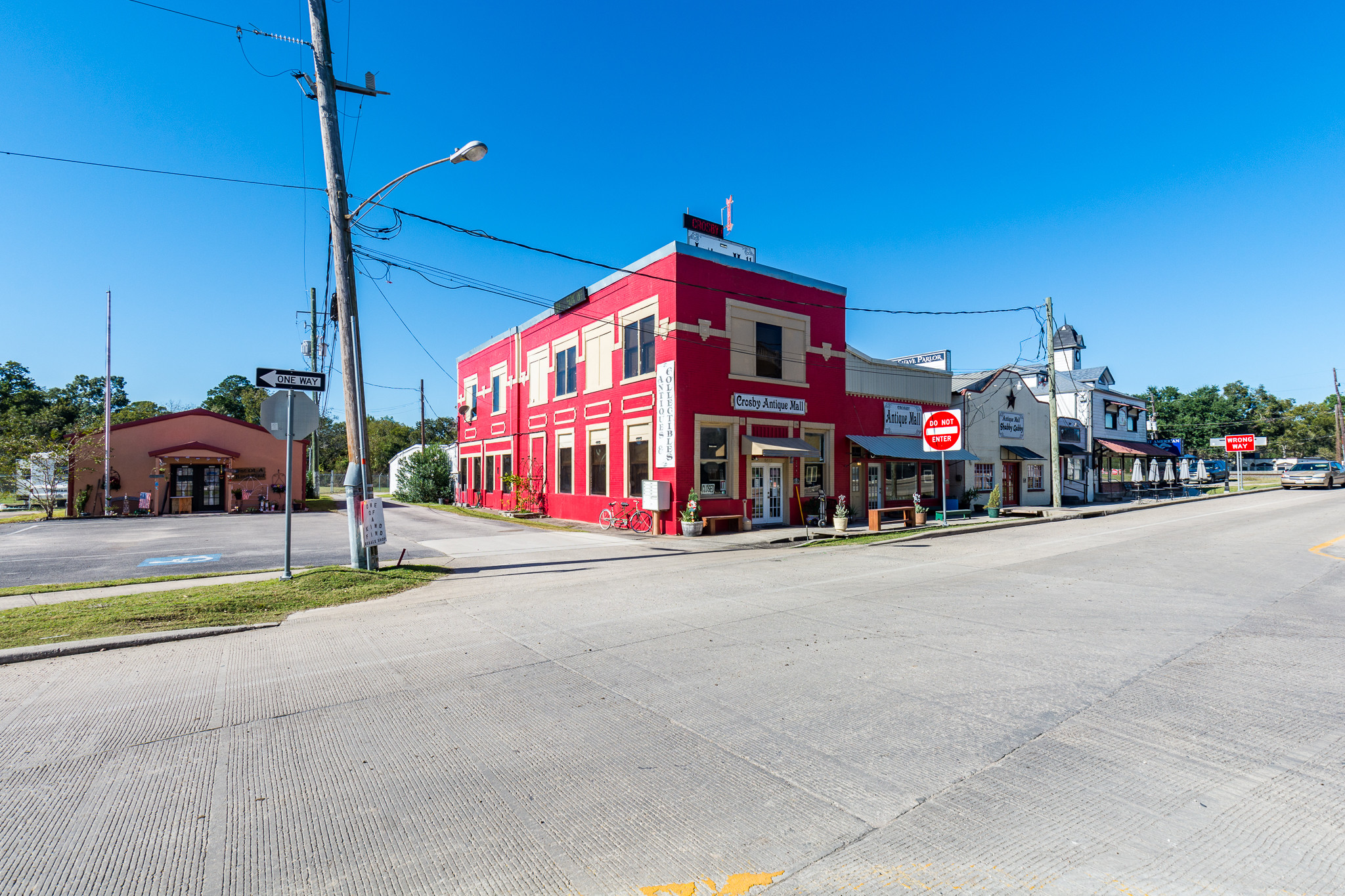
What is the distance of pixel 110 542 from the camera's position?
17328 millimetres

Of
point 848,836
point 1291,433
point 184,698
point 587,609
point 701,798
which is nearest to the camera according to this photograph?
point 848,836

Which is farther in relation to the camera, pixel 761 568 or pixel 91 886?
pixel 761 568

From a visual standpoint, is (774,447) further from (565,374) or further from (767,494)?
(565,374)

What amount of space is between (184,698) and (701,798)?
14.8 ft

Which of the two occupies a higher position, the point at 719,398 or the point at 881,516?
the point at 719,398

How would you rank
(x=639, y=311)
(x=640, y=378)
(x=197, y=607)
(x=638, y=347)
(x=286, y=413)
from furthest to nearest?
(x=638, y=347), (x=639, y=311), (x=640, y=378), (x=286, y=413), (x=197, y=607)

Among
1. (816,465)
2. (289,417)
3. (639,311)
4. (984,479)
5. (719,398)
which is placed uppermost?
(639,311)

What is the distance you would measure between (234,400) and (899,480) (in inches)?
2976

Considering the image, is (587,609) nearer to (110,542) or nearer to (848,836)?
(848,836)

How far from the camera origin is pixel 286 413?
10500 millimetres

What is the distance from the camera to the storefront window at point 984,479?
29.1m

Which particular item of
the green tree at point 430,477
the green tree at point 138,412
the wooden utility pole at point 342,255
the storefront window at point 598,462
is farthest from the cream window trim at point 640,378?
the green tree at point 138,412

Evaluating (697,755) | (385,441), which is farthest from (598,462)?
(385,441)

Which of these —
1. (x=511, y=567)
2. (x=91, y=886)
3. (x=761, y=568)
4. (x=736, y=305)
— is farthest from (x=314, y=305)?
(x=91, y=886)
